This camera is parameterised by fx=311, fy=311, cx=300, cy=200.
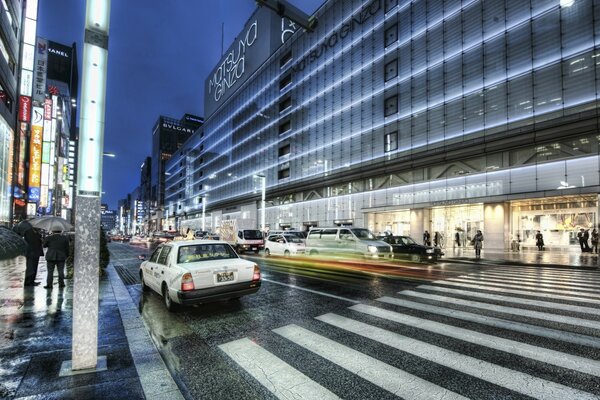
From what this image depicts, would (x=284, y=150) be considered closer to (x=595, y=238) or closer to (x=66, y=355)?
(x=595, y=238)

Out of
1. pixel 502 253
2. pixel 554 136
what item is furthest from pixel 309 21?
pixel 502 253

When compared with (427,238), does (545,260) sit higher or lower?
lower

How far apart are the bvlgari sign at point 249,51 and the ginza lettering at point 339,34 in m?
6.02

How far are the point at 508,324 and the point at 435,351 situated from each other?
2147mm

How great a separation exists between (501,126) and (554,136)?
11.6ft

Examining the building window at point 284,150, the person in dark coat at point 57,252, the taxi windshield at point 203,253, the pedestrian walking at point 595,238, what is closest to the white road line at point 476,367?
the taxi windshield at point 203,253

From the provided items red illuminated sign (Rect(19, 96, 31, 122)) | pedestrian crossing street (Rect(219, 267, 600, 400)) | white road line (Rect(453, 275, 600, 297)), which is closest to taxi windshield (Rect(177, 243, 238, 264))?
pedestrian crossing street (Rect(219, 267, 600, 400))

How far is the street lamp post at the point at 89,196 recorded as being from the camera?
12.7 feet

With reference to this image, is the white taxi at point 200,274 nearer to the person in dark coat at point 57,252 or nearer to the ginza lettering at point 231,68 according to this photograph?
the person in dark coat at point 57,252

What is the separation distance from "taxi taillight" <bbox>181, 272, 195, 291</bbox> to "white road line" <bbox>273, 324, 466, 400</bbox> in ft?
7.33

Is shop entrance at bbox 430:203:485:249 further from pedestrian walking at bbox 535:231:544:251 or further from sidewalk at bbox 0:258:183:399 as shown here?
sidewalk at bbox 0:258:183:399

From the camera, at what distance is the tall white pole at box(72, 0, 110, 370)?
3861mm

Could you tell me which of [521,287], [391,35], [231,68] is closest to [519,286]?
[521,287]

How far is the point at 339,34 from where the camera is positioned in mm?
37219
